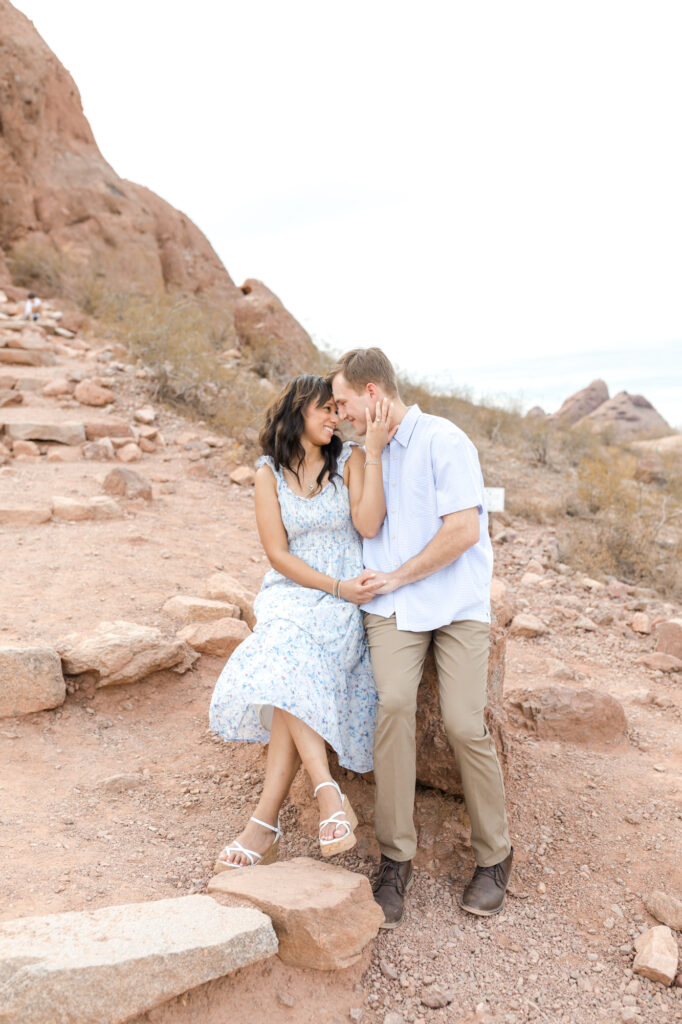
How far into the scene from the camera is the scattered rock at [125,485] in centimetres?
645

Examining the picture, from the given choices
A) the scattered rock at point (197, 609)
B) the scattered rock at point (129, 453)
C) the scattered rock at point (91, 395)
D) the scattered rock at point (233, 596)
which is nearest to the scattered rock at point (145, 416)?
the scattered rock at point (91, 395)

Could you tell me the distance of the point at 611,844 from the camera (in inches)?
118

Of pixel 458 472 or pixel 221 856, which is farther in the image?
pixel 458 472

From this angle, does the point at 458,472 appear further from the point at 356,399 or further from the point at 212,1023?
the point at 212,1023

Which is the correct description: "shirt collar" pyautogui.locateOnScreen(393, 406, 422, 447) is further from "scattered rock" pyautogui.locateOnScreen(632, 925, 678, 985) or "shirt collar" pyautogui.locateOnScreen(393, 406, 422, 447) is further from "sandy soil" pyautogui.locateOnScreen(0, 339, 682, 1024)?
"scattered rock" pyautogui.locateOnScreen(632, 925, 678, 985)

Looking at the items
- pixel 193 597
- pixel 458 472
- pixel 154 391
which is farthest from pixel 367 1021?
pixel 154 391

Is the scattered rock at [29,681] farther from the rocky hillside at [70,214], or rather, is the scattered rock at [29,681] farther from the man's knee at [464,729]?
the rocky hillside at [70,214]

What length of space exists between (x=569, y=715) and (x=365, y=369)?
2.12 meters

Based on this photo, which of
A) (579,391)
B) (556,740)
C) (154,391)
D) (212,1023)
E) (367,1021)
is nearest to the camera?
(212,1023)

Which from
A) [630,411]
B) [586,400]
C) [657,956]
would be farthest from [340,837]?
[586,400]

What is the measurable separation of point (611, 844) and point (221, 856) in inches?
60.4

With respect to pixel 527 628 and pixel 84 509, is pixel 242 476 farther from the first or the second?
pixel 527 628

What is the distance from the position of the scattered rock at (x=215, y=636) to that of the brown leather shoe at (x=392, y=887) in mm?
1675

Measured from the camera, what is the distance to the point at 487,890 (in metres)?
2.63
